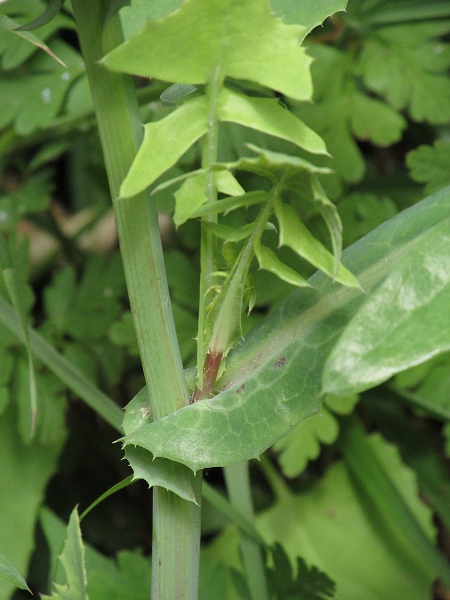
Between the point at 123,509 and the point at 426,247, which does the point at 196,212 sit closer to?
the point at 426,247

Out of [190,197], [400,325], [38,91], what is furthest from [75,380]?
[38,91]

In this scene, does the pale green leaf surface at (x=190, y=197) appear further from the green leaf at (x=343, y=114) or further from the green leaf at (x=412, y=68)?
the green leaf at (x=412, y=68)

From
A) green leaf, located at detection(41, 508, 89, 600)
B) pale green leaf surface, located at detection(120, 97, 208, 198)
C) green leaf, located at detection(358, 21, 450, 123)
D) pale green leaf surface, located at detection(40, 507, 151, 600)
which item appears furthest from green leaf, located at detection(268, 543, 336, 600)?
green leaf, located at detection(358, 21, 450, 123)

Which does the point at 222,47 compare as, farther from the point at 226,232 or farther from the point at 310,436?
the point at 310,436

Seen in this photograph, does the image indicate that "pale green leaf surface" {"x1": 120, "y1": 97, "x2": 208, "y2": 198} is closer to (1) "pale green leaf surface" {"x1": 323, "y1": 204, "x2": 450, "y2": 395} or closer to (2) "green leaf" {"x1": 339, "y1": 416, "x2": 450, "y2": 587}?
(1) "pale green leaf surface" {"x1": 323, "y1": 204, "x2": 450, "y2": 395}

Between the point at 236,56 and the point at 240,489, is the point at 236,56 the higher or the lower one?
the higher one

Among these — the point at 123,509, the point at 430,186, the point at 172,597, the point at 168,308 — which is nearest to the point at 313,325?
the point at 168,308
